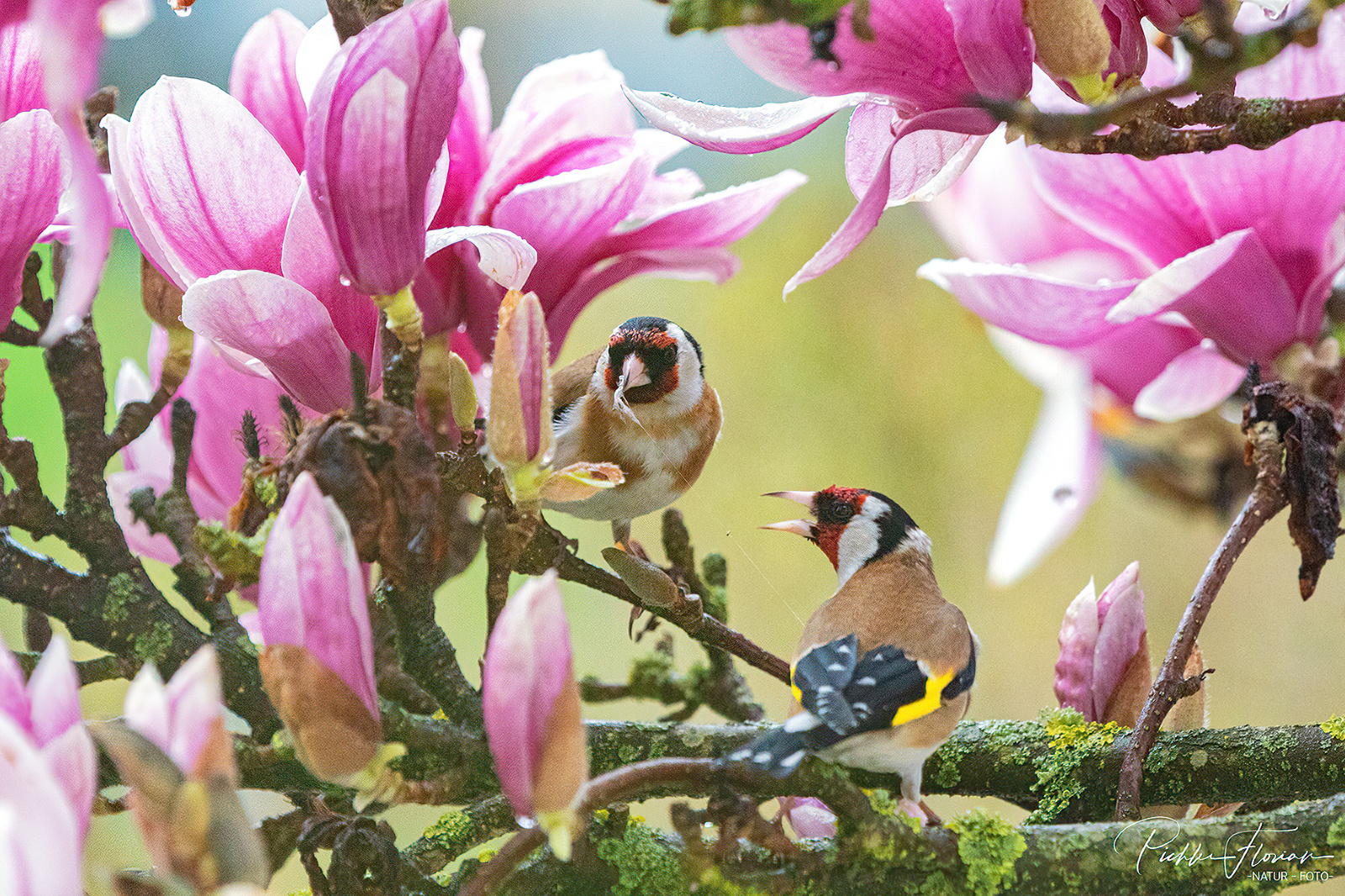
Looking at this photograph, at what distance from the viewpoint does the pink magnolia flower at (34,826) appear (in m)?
0.13

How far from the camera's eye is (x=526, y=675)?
15cm

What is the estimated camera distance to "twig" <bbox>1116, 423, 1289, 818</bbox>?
0.22 meters

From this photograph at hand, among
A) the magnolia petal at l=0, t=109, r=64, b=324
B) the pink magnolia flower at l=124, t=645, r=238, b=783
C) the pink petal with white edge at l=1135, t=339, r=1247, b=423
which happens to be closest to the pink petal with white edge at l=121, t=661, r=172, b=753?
the pink magnolia flower at l=124, t=645, r=238, b=783

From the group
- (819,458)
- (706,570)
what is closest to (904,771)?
(706,570)

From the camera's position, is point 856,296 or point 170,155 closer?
point 170,155

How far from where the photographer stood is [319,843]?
19 centimetres

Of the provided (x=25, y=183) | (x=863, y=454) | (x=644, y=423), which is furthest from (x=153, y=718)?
(x=863, y=454)

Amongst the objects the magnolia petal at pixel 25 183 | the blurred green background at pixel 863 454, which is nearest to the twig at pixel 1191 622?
the magnolia petal at pixel 25 183

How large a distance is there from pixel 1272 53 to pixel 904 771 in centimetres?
15

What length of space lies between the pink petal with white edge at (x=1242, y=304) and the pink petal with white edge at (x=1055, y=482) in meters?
0.08

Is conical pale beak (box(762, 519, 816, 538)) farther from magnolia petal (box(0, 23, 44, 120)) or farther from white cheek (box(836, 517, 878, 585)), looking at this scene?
magnolia petal (box(0, 23, 44, 120))

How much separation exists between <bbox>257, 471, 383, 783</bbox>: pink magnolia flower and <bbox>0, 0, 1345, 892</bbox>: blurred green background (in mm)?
538

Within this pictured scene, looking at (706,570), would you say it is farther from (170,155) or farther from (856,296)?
(856,296)

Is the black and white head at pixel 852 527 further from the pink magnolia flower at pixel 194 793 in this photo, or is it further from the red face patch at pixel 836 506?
the pink magnolia flower at pixel 194 793
